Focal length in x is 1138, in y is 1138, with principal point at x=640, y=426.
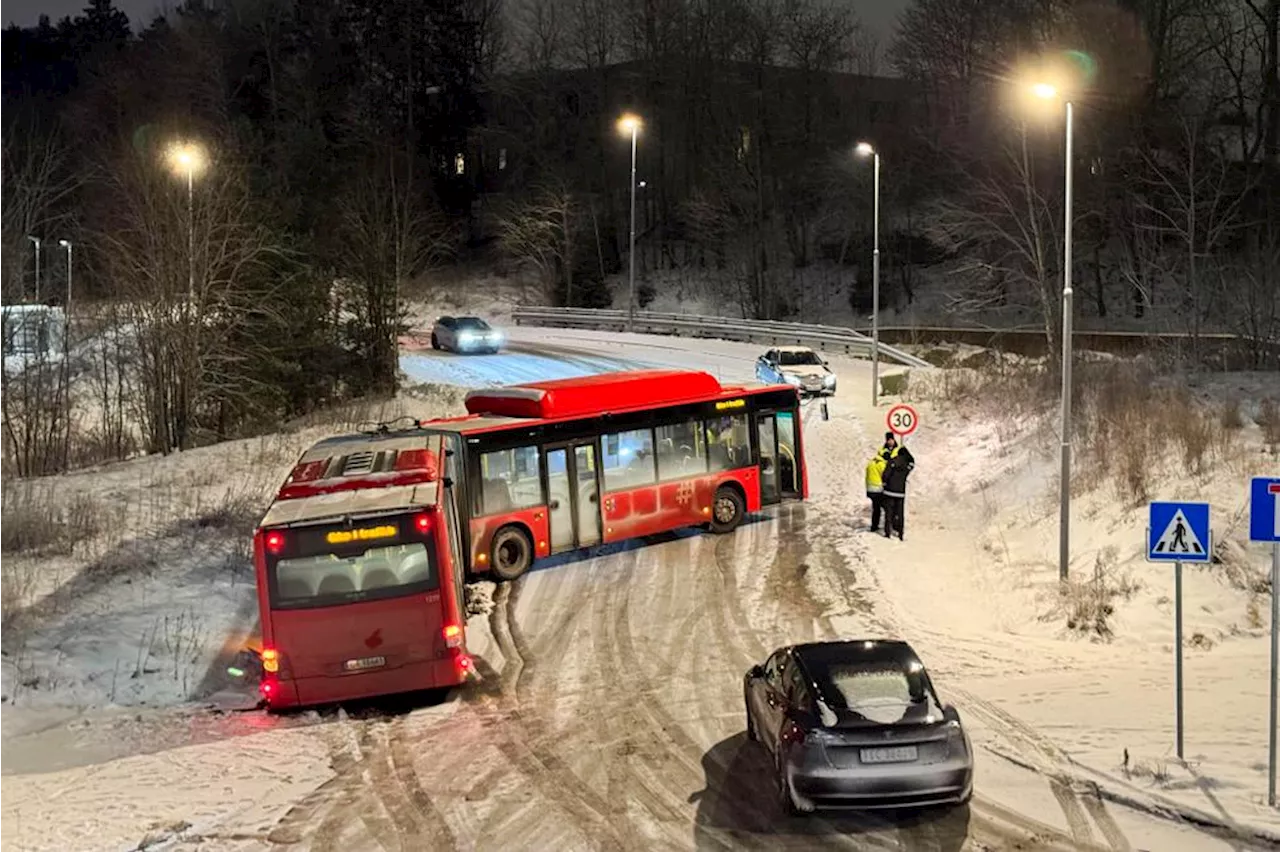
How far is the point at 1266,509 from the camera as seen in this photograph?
10.3 metres

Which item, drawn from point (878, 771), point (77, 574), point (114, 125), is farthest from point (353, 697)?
point (114, 125)

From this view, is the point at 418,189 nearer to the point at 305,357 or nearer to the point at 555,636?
the point at 305,357

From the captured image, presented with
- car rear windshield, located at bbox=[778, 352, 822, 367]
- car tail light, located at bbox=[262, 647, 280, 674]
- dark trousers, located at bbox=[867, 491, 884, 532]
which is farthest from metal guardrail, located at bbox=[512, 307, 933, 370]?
car tail light, located at bbox=[262, 647, 280, 674]

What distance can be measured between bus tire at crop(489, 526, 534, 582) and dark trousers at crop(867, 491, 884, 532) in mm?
6853

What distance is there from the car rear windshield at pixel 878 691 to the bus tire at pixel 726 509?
12.3m

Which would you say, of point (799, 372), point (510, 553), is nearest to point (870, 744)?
point (510, 553)

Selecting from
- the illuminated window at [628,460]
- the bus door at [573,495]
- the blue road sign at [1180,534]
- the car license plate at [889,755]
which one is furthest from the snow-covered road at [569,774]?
the illuminated window at [628,460]

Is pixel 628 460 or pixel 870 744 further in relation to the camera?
pixel 628 460

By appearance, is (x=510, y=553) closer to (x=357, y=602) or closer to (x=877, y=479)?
(x=357, y=602)

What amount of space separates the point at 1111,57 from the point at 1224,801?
141ft

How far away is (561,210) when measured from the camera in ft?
218

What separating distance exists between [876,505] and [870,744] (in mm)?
13053

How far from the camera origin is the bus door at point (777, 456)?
928 inches

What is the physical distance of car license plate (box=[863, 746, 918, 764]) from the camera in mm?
9758
